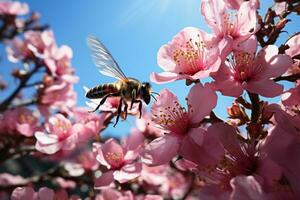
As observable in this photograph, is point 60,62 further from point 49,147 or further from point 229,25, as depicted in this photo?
point 229,25

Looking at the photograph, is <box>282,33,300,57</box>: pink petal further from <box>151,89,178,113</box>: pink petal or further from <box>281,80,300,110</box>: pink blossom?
<box>151,89,178,113</box>: pink petal

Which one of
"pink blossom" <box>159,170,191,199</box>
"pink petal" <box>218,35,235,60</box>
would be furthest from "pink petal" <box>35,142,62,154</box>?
"pink blossom" <box>159,170,191,199</box>

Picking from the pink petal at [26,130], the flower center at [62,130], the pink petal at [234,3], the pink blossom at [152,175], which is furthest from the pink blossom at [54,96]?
the pink petal at [234,3]

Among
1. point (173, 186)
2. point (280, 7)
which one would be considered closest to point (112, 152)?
point (280, 7)

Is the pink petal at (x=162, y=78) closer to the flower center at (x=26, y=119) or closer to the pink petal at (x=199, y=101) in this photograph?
the pink petal at (x=199, y=101)

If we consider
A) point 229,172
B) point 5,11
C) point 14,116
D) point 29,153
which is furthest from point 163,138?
point 5,11

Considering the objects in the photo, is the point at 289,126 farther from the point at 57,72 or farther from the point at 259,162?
the point at 57,72
